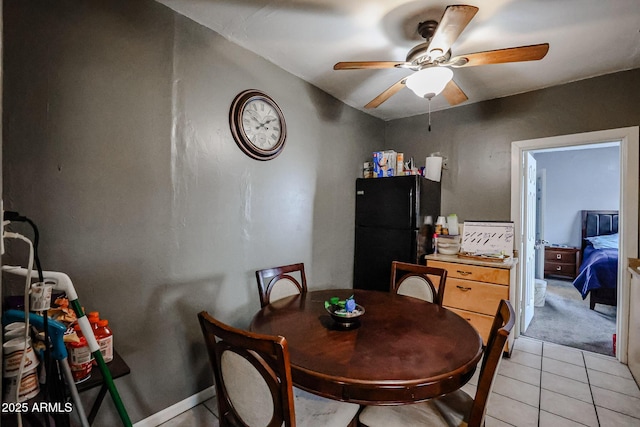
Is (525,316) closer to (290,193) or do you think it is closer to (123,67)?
(290,193)

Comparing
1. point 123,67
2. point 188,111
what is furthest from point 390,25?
point 123,67

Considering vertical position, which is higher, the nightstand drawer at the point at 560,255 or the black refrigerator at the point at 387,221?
the black refrigerator at the point at 387,221

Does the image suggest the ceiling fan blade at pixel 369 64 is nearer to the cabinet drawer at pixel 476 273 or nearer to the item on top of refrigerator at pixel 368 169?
the item on top of refrigerator at pixel 368 169

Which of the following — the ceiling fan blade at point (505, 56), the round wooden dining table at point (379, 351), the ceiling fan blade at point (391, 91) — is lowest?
the round wooden dining table at point (379, 351)

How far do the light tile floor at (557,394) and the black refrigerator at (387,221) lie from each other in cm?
116

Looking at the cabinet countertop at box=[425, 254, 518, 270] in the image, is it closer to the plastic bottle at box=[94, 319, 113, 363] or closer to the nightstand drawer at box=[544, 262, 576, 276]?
the plastic bottle at box=[94, 319, 113, 363]

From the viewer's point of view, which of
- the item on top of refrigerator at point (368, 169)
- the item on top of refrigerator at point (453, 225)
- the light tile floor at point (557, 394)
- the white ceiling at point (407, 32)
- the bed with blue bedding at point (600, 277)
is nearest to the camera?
the white ceiling at point (407, 32)

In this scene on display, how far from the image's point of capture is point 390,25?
1.83m

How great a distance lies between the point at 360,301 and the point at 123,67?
189 cm

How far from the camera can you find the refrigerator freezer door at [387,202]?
110 inches

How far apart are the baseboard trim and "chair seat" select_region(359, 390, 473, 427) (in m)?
1.20

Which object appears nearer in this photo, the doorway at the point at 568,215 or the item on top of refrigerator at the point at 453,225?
the item on top of refrigerator at the point at 453,225

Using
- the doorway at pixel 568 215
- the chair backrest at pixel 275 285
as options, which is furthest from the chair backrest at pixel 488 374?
the doorway at pixel 568 215

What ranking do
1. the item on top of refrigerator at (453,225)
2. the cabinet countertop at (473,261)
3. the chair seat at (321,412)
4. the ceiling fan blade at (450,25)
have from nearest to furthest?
the chair seat at (321,412)
the ceiling fan blade at (450,25)
the cabinet countertop at (473,261)
the item on top of refrigerator at (453,225)
